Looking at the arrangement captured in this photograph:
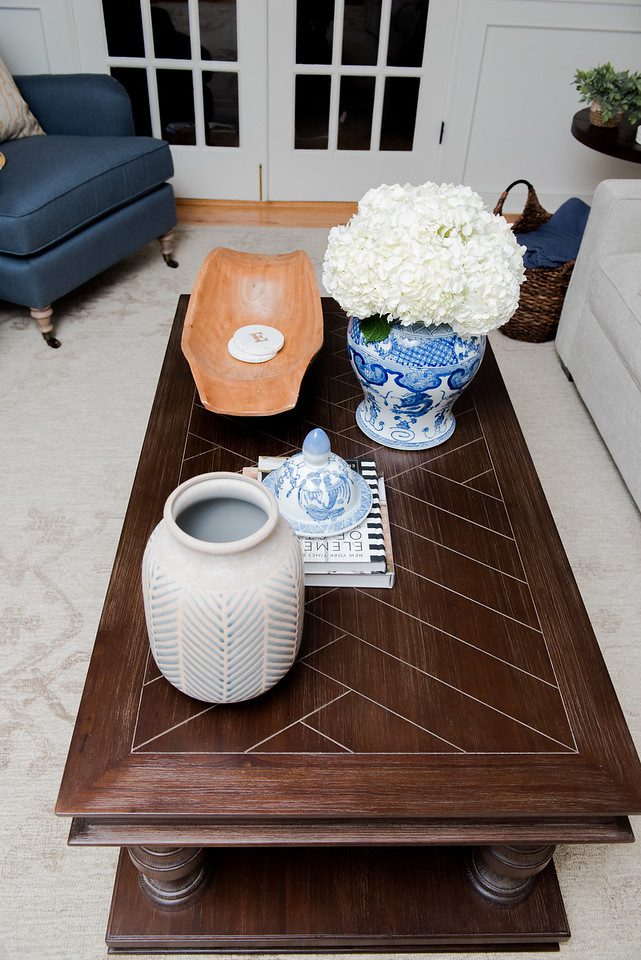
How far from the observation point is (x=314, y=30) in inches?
119

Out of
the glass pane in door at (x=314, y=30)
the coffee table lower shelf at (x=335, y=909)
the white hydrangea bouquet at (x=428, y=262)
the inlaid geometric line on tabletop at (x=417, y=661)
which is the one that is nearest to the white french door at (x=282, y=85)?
the glass pane in door at (x=314, y=30)

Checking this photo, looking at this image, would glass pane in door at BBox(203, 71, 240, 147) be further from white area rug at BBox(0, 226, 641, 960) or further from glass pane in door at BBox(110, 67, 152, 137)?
white area rug at BBox(0, 226, 641, 960)

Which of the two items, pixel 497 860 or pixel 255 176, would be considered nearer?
pixel 497 860

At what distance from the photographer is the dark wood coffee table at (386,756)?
2.94 feet

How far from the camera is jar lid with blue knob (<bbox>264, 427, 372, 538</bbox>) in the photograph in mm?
1146

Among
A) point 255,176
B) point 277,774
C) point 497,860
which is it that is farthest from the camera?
point 255,176

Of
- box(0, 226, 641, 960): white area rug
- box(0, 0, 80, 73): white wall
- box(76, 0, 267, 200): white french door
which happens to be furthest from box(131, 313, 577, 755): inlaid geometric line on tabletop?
box(0, 0, 80, 73): white wall

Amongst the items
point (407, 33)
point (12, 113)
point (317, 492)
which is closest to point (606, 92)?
point (407, 33)

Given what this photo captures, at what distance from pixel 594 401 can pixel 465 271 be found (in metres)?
→ 1.04

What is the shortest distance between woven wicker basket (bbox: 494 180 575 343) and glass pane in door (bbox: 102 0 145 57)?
5.49ft

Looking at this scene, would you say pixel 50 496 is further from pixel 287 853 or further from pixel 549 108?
pixel 549 108

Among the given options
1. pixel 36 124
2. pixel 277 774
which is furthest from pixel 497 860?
pixel 36 124

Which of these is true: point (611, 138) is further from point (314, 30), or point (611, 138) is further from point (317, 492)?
point (317, 492)

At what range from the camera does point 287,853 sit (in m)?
1.15
